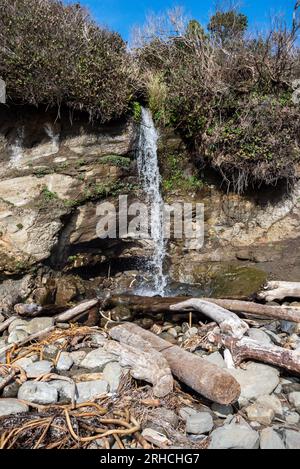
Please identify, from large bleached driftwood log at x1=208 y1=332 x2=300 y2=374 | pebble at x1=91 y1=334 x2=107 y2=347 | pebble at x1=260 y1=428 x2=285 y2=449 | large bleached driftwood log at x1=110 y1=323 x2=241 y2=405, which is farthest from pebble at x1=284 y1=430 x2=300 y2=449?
pebble at x1=91 y1=334 x2=107 y2=347

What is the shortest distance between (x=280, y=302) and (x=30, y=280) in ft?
14.9

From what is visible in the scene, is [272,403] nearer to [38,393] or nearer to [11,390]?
[38,393]

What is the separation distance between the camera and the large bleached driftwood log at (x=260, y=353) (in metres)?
3.56

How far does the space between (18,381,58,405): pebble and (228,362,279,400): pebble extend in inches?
77.5

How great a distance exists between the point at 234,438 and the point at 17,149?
5.82m

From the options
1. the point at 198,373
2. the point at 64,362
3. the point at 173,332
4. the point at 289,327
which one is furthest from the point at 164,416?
the point at 289,327

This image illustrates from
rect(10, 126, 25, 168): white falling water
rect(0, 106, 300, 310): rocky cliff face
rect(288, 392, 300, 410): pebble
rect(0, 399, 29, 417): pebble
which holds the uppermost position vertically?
rect(10, 126, 25, 168): white falling water

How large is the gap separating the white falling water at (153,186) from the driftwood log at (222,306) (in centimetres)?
155

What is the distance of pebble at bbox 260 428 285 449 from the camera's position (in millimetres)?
2730

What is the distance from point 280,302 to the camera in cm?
574

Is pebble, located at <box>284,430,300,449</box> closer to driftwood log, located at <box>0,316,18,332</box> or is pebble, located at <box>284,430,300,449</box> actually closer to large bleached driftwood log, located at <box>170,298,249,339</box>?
large bleached driftwood log, located at <box>170,298,249,339</box>

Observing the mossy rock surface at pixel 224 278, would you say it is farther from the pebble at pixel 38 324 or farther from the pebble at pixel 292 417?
the pebble at pixel 38 324

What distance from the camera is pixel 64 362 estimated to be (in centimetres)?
421

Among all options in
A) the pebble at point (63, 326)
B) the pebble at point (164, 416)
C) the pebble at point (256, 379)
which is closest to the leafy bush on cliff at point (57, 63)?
the pebble at point (63, 326)
